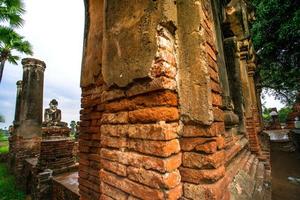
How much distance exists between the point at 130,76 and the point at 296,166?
344 inches

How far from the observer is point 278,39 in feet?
33.1

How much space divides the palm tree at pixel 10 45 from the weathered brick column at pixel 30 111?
1.55 metres

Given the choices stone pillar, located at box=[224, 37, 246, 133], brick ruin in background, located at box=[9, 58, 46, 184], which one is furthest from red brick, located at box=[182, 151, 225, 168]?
brick ruin in background, located at box=[9, 58, 46, 184]

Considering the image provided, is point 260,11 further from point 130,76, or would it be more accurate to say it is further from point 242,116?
point 130,76

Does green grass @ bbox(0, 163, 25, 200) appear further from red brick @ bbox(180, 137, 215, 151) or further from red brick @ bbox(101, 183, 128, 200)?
red brick @ bbox(180, 137, 215, 151)

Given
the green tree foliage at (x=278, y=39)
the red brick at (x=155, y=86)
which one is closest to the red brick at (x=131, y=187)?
the red brick at (x=155, y=86)

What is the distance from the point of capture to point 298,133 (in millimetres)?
9133

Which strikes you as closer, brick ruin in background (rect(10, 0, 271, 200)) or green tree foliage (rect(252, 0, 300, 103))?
brick ruin in background (rect(10, 0, 271, 200))

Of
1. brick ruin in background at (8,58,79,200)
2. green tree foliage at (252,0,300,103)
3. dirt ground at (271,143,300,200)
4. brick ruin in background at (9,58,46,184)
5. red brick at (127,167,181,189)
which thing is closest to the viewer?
red brick at (127,167,181,189)

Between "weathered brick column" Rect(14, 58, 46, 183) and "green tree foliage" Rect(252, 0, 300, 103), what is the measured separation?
1214cm

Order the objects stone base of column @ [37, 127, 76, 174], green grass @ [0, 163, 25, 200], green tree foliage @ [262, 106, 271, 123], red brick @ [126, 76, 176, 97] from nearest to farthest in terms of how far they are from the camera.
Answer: red brick @ [126, 76, 176, 97], stone base of column @ [37, 127, 76, 174], green grass @ [0, 163, 25, 200], green tree foliage @ [262, 106, 271, 123]

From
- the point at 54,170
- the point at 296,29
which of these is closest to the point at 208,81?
the point at 54,170

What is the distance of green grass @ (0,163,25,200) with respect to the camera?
7844 millimetres

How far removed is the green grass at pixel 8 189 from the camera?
7844mm
